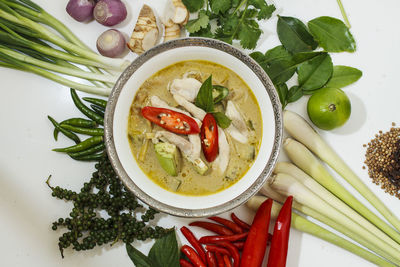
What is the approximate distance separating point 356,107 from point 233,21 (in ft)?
3.33

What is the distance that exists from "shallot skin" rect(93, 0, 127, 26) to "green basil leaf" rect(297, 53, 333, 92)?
4.03 feet

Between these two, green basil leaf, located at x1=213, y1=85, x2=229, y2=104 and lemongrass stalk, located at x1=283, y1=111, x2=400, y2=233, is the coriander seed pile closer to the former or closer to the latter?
lemongrass stalk, located at x1=283, y1=111, x2=400, y2=233

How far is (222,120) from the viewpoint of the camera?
6.73ft

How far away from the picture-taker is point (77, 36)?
247cm

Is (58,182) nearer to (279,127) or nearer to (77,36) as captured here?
(77,36)

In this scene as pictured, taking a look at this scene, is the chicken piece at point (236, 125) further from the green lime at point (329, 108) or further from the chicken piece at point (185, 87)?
the green lime at point (329, 108)

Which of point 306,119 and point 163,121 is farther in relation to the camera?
point 306,119

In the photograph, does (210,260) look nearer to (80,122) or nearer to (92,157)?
(92,157)

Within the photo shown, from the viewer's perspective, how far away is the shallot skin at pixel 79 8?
2.35m

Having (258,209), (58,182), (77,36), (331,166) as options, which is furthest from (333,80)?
(58,182)

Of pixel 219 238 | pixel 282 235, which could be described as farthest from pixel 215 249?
pixel 282 235

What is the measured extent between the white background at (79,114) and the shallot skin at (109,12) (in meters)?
0.11

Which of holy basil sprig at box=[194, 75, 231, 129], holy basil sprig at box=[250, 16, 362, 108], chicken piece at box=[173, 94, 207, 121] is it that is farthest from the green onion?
holy basil sprig at box=[250, 16, 362, 108]

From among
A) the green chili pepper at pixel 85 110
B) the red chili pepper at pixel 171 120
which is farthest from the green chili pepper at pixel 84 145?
the red chili pepper at pixel 171 120
